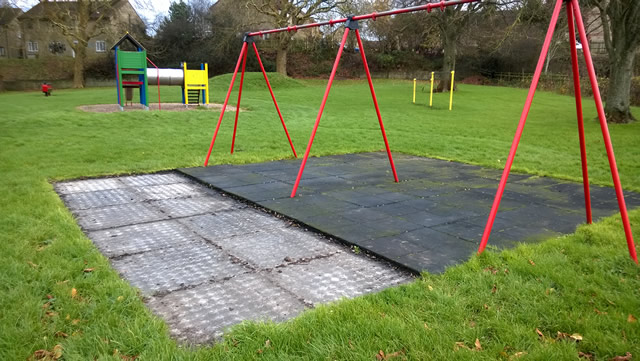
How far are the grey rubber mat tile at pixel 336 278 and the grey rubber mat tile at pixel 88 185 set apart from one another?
12.5 ft

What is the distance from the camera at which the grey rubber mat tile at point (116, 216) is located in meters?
4.90

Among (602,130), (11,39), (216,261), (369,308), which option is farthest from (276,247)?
(11,39)

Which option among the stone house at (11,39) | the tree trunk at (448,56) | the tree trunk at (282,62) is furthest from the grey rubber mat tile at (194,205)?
the stone house at (11,39)

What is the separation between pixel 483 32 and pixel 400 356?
3959 centimetres

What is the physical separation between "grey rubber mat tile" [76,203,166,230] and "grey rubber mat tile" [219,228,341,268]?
123 centimetres

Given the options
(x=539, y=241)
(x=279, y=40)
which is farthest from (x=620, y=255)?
(x=279, y=40)

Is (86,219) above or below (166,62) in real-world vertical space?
below

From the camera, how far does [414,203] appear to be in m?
5.70

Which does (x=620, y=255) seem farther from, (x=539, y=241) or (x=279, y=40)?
(x=279, y=40)

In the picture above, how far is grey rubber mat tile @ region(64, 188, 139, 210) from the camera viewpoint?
18.4ft

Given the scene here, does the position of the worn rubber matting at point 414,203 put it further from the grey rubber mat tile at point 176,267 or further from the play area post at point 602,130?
the grey rubber mat tile at point 176,267

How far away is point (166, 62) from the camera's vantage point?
3944 cm

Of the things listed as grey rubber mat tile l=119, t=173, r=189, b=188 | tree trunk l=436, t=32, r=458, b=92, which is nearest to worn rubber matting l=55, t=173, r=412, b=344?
grey rubber mat tile l=119, t=173, r=189, b=188

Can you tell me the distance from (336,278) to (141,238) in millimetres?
1969
